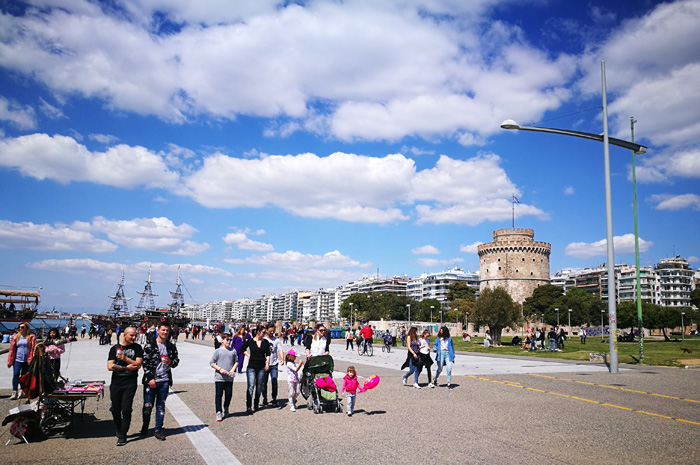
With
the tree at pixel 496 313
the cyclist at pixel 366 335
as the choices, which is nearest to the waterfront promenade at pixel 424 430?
the cyclist at pixel 366 335

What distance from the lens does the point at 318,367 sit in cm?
1012

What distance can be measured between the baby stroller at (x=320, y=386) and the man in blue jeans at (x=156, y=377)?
311 centimetres

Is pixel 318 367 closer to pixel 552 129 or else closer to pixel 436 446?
pixel 436 446

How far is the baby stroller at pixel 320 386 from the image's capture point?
9641 mm

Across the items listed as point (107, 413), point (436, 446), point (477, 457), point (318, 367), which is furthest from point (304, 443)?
point (107, 413)

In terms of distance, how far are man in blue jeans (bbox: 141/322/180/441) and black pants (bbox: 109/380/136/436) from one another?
310 mm

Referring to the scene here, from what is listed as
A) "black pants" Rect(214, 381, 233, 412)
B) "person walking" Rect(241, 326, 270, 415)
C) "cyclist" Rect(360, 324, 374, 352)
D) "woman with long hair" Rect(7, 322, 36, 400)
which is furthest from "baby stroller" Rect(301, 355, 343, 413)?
"cyclist" Rect(360, 324, 374, 352)

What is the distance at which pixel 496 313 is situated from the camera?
4000 cm

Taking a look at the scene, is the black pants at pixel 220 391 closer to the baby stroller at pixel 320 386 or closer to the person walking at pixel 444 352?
the baby stroller at pixel 320 386

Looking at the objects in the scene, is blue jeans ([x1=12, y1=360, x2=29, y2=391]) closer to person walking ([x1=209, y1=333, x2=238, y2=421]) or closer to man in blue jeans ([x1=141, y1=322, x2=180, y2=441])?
person walking ([x1=209, y1=333, x2=238, y2=421])

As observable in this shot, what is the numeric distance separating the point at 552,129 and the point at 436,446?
13.7 metres

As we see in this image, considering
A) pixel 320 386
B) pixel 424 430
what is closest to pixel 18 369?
pixel 320 386

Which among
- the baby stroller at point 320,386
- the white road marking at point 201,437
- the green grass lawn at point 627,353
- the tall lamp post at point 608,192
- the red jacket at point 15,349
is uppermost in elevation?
the tall lamp post at point 608,192

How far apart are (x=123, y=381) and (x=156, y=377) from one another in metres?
0.49
